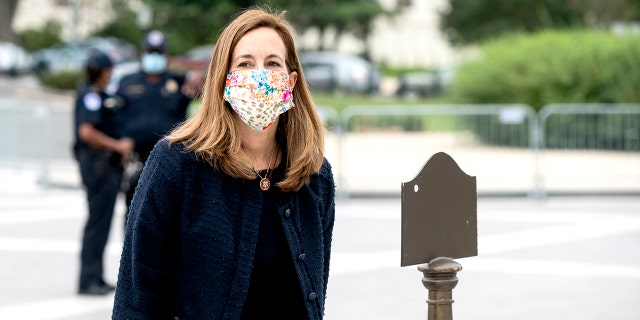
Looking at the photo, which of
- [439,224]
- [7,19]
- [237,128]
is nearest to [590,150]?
[439,224]

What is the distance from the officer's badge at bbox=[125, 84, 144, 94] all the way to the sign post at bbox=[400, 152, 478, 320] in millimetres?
4907

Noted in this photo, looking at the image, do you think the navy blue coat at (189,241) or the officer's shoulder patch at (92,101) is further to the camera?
the officer's shoulder patch at (92,101)

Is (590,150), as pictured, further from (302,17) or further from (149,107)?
(302,17)

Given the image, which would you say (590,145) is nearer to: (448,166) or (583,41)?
(583,41)

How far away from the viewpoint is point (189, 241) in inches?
123

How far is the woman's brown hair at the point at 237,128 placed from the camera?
124 inches

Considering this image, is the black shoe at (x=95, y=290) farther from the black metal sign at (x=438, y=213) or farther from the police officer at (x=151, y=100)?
the black metal sign at (x=438, y=213)

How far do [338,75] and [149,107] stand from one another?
95.1ft

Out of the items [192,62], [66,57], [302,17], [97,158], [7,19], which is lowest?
[97,158]

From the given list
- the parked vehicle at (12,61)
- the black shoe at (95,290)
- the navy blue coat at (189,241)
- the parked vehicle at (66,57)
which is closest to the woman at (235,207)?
the navy blue coat at (189,241)

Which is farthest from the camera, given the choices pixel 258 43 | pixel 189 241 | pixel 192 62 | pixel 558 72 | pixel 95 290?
pixel 192 62

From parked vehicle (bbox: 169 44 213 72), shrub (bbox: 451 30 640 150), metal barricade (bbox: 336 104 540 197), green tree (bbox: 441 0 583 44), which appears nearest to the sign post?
metal barricade (bbox: 336 104 540 197)

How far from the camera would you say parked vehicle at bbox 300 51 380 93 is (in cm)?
3725

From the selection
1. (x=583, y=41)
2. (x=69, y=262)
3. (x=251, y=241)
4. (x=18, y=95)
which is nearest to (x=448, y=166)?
(x=251, y=241)
